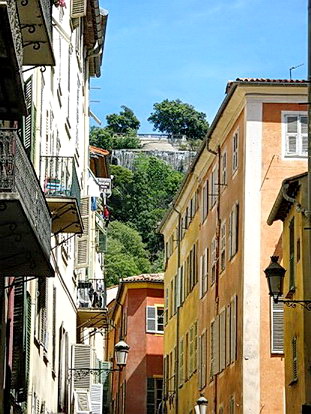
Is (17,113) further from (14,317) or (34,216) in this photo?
(14,317)

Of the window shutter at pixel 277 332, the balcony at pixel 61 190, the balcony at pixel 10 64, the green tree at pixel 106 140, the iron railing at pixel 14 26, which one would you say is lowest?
the window shutter at pixel 277 332

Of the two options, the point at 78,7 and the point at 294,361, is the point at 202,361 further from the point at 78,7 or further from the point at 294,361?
the point at 294,361

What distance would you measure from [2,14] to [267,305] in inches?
873

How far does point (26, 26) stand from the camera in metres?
18.3

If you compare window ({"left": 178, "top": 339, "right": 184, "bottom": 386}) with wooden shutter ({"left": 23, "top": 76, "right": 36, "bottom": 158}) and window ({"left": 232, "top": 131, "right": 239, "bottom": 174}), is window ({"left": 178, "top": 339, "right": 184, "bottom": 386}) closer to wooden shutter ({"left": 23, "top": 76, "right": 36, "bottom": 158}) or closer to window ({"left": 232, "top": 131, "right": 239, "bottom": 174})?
window ({"left": 232, "top": 131, "right": 239, "bottom": 174})

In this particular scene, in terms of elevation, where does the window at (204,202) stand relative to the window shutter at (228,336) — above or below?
above

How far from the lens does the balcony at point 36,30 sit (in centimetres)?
1772

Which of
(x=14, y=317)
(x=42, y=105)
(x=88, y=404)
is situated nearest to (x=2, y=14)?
(x=14, y=317)

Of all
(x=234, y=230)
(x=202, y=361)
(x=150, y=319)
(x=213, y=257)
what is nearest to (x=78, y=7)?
(x=234, y=230)

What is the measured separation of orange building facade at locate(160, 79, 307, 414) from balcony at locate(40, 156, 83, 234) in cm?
727

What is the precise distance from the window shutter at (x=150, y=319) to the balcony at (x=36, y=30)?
4243cm

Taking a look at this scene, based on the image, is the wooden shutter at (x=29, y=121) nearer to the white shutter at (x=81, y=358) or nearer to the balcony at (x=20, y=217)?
the balcony at (x=20, y=217)

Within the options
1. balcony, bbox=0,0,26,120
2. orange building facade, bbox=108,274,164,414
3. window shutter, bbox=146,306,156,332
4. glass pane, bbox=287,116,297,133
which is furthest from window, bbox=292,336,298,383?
window shutter, bbox=146,306,156,332

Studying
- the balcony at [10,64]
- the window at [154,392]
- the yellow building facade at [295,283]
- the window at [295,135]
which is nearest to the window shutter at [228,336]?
the window at [295,135]
